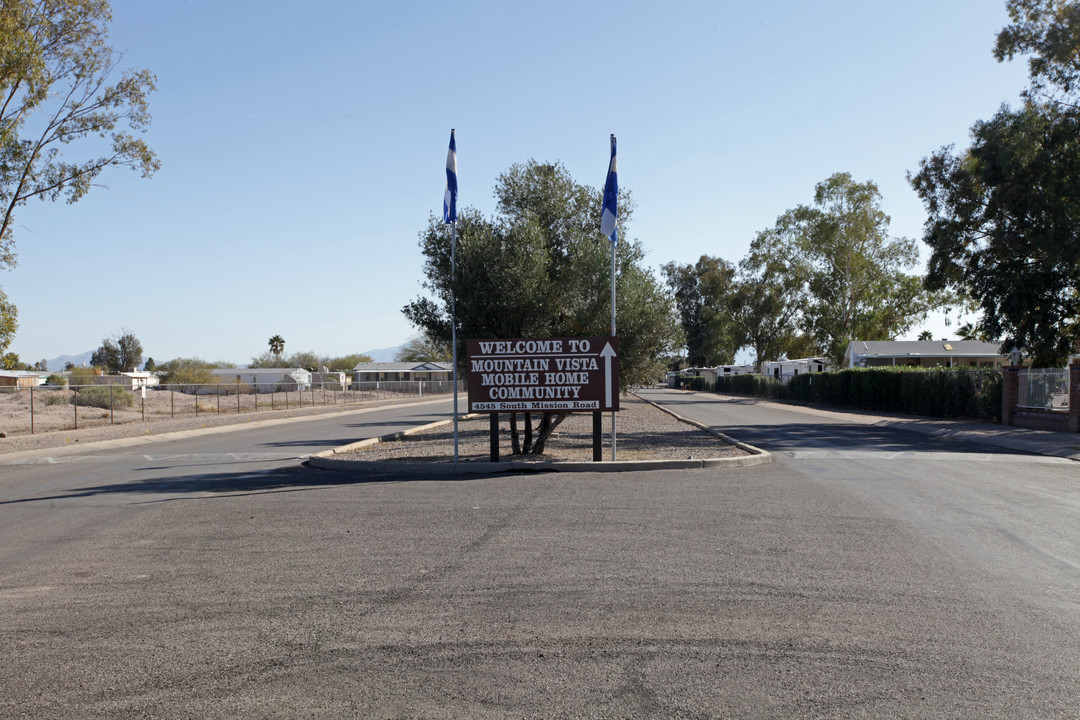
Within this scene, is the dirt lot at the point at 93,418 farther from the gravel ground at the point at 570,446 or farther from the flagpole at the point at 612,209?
the flagpole at the point at 612,209

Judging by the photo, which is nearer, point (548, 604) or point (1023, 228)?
point (548, 604)

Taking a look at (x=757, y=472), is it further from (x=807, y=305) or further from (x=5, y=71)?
(x=807, y=305)

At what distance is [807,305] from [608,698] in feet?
209

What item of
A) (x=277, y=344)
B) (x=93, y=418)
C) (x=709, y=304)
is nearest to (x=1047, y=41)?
(x=93, y=418)

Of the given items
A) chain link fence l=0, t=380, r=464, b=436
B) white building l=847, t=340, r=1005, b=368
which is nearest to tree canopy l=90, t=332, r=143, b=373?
chain link fence l=0, t=380, r=464, b=436

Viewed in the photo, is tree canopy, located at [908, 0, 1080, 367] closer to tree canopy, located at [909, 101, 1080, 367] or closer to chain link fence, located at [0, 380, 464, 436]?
tree canopy, located at [909, 101, 1080, 367]

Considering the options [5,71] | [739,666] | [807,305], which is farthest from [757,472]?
[807,305]

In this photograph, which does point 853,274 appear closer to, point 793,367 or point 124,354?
point 793,367

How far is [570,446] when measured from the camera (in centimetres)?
2002

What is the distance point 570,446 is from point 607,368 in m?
5.33

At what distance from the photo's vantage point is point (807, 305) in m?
64.7

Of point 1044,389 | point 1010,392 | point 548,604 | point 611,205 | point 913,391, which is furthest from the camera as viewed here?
point 913,391

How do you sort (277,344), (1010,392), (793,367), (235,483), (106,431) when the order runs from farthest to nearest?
(277,344), (793,367), (106,431), (1010,392), (235,483)

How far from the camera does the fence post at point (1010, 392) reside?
27.4 meters
